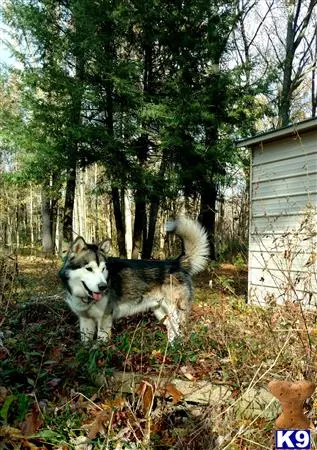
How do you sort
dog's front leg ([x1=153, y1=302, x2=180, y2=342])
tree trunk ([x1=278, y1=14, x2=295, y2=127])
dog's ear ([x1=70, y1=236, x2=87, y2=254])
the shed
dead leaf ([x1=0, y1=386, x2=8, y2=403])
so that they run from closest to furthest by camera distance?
1. dead leaf ([x1=0, y1=386, x2=8, y2=403])
2. dog's front leg ([x1=153, y1=302, x2=180, y2=342])
3. dog's ear ([x1=70, y1=236, x2=87, y2=254])
4. the shed
5. tree trunk ([x1=278, y1=14, x2=295, y2=127])

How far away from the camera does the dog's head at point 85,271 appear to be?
546cm

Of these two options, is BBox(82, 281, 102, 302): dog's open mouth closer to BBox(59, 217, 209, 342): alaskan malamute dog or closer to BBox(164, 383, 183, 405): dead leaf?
BBox(59, 217, 209, 342): alaskan malamute dog

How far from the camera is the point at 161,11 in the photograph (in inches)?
550

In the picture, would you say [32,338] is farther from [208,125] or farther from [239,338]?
[208,125]

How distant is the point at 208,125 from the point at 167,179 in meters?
1.92

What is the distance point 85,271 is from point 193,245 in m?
1.66

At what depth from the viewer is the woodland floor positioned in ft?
9.18

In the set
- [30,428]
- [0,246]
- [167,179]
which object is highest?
[167,179]

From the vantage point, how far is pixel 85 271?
5.55 m

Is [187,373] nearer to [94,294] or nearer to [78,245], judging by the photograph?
[94,294]

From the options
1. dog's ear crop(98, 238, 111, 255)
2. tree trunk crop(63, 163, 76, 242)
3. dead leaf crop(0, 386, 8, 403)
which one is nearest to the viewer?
dead leaf crop(0, 386, 8, 403)

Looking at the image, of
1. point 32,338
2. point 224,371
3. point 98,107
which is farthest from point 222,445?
point 98,107

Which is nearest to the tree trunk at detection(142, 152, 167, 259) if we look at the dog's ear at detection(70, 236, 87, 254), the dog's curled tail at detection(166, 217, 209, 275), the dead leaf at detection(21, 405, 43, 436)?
the dog's curled tail at detection(166, 217, 209, 275)

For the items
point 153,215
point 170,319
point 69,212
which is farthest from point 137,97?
point 170,319
